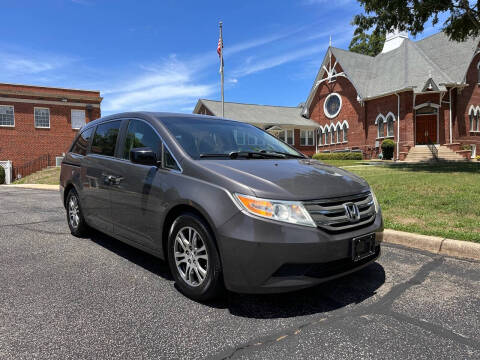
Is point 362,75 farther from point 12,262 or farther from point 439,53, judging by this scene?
point 12,262

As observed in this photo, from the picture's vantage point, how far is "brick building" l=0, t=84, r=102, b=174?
27.6m

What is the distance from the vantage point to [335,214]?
277 cm

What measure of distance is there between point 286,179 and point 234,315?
3.93ft

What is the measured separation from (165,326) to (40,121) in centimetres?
3139

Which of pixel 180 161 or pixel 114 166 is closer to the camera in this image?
pixel 180 161

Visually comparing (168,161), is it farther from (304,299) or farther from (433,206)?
(433,206)

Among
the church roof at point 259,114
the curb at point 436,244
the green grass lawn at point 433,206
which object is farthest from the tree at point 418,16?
the church roof at point 259,114

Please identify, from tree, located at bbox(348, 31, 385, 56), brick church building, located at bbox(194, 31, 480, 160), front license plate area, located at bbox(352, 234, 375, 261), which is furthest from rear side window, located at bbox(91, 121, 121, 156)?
tree, located at bbox(348, 31, 385, 56)

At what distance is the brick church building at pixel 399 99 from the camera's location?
2402 cm

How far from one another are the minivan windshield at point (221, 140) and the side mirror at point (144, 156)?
30 cm

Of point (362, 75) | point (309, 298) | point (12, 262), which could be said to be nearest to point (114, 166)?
point (12, 262)

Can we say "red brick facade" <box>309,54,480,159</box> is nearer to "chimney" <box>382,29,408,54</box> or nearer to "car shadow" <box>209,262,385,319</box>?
"chimney" <box>382,29,408,54</box>

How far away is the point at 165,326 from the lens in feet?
8.48

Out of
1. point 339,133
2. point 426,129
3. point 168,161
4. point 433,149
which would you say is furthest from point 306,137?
point 168,161
